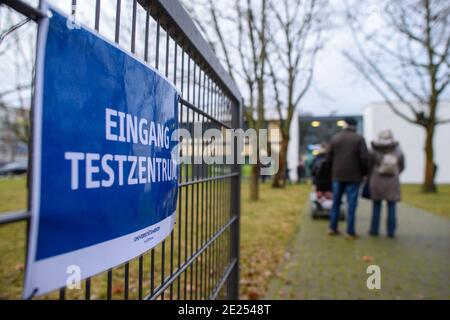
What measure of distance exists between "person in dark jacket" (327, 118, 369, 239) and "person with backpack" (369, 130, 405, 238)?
35cm

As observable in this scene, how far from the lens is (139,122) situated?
991 millimetres

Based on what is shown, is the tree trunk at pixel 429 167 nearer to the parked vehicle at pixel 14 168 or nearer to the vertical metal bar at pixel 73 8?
the vertical metal bar at pixel 73 8

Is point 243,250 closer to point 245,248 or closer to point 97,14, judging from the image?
point 245,248

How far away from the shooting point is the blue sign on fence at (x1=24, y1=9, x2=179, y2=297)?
2.13 ft

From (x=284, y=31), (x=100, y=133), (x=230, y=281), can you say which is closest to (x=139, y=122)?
(x=100, y=133)

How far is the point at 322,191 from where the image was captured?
25.2 feet

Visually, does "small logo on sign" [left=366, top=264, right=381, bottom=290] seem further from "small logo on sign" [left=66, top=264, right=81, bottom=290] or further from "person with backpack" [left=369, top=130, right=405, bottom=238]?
"small logo on sign" [left=66, top=264, right=81, bottom=290]

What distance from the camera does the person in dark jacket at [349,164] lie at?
5758 mm

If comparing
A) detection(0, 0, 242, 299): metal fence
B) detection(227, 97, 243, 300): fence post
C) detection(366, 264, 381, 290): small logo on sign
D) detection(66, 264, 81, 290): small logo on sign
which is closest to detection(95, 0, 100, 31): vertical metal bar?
detection(0, 0, 242, 299): metal fence

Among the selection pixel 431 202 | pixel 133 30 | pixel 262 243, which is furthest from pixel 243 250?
pixel 431 202

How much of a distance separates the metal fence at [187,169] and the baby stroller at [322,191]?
4.86 m

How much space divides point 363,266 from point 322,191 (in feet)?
10.8

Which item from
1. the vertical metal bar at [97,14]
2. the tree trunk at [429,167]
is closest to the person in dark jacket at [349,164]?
the vertical metal bar at [97,14]
